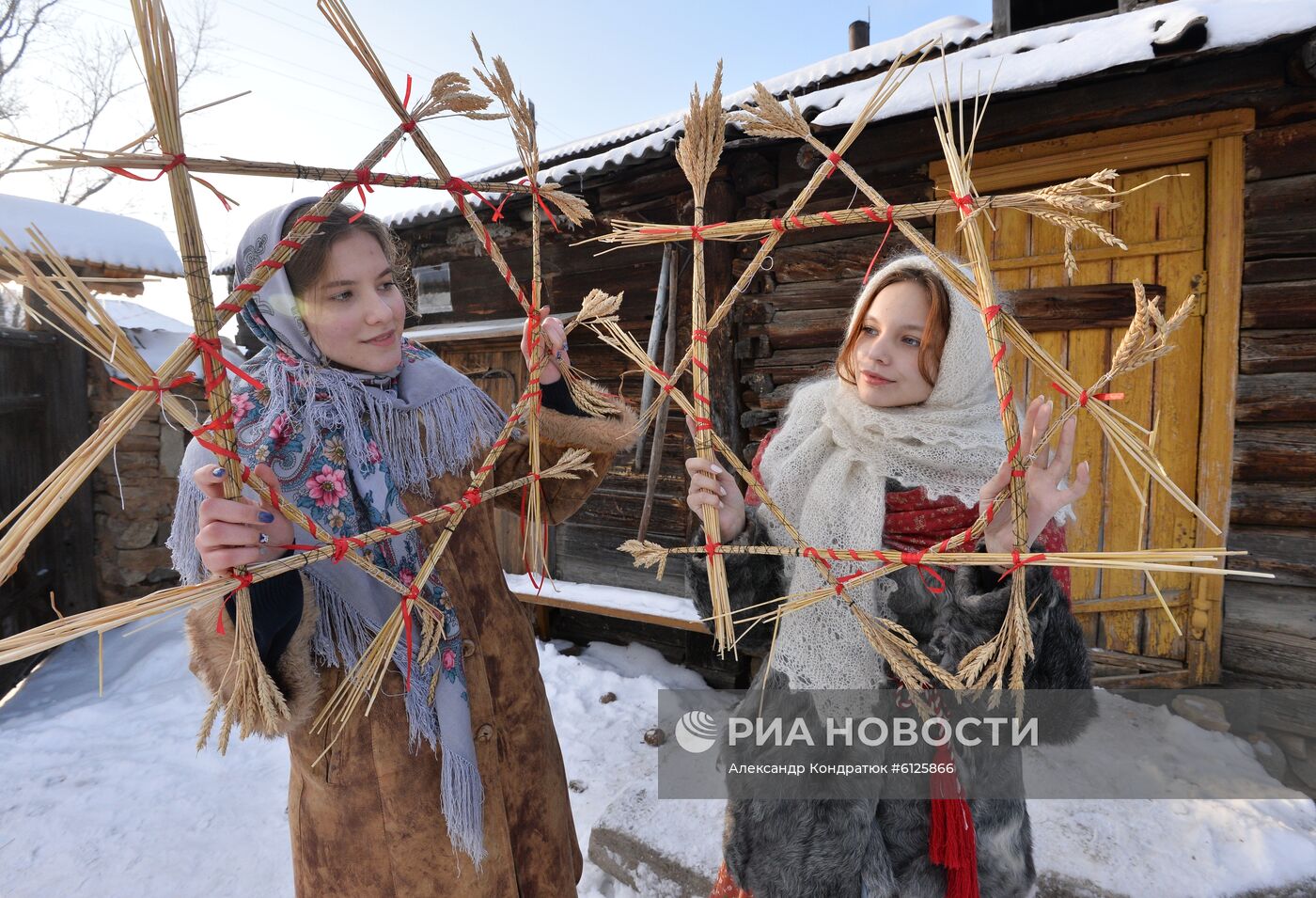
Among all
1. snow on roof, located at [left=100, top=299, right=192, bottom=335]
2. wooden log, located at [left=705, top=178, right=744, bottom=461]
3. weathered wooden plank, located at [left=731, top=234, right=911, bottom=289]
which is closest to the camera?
weathered wooden plank, located at [left=731, top=234, right=911, bottom=289]

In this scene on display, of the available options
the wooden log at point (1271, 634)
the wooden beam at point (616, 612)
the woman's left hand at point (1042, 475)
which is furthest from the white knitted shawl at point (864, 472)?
the wooden log at point (1271, 634)

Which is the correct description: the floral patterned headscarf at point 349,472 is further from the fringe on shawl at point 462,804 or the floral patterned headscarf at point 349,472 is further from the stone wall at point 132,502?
the stone wall at point 132,502

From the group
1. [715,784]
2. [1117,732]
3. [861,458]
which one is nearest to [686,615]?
[715,784]

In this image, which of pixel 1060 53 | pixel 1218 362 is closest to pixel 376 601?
pixel 1060 53

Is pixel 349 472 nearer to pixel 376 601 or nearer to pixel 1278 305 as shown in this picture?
pixel 376 601

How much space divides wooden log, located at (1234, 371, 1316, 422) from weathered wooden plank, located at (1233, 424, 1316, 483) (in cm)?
5

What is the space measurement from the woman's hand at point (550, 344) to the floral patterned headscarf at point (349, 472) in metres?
0.25

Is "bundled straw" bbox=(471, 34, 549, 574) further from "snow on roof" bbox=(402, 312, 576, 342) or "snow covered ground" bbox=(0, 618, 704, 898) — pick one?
"snow on roof" bbox=(402, 312, 576, 342)

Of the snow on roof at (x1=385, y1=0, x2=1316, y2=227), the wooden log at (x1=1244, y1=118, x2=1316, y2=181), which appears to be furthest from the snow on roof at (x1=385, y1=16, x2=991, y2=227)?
the wooden log at (x1=1244, y1=118, x2=1316, y2=181)

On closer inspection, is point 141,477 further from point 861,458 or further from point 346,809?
point 861,458

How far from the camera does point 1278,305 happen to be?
266 cm

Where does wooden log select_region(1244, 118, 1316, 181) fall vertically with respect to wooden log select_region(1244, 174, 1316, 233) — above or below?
above

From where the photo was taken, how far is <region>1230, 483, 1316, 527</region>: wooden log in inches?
106

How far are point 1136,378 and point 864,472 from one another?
2.26m
